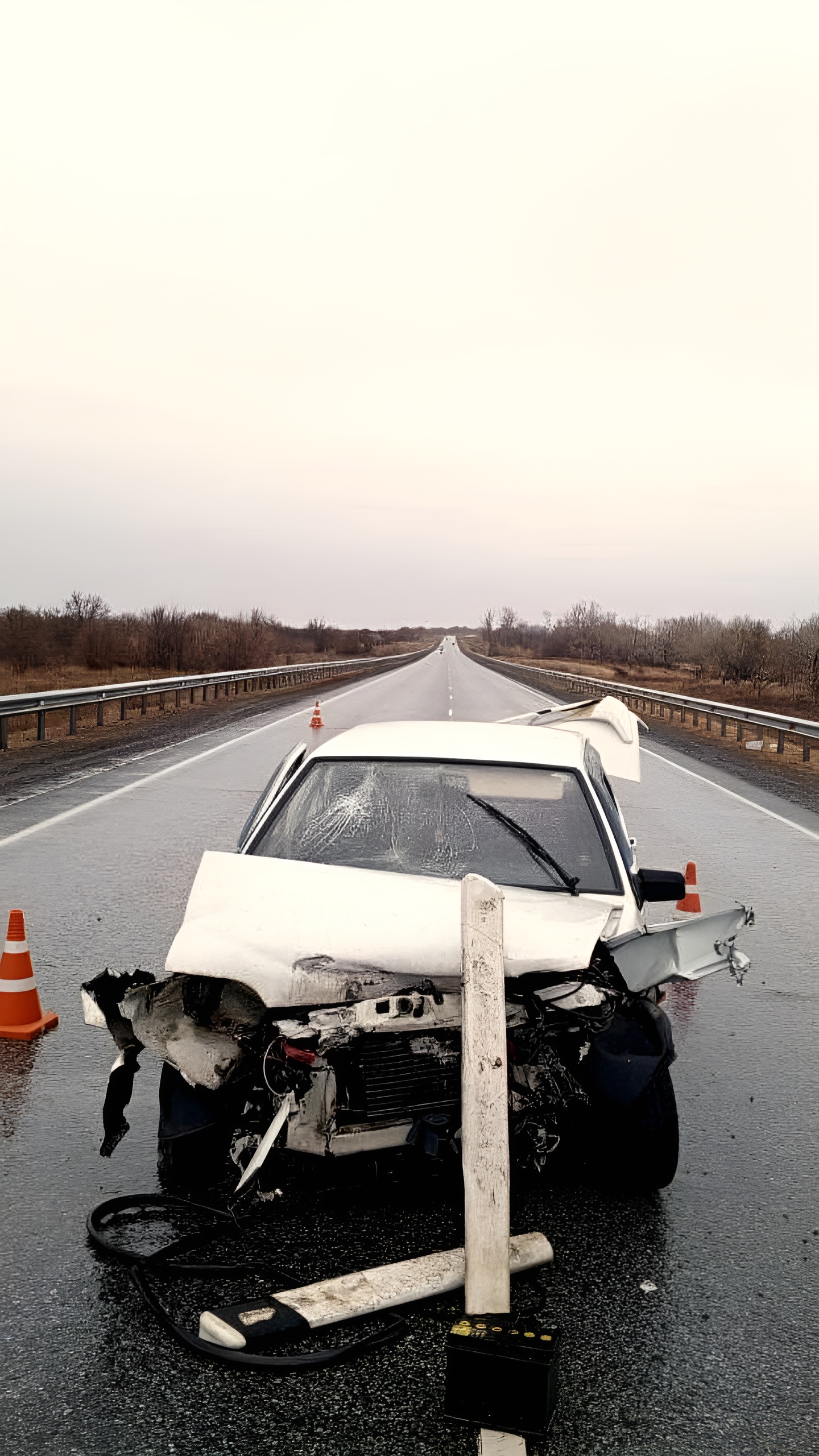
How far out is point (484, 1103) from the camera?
3.23 meters

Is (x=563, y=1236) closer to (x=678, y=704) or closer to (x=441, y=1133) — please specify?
(x=441, y=1133)

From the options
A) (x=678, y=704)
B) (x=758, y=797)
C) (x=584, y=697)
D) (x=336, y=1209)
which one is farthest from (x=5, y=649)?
(x=336, y=1209)

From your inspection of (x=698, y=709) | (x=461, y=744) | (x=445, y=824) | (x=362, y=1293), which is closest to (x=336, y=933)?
(x=362, y=1293)

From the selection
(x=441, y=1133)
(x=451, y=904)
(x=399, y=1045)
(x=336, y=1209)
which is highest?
(x=451, y=904)

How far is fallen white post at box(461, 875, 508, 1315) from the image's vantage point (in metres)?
3.15

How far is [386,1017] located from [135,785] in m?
12.0

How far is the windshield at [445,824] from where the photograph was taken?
15.3 feet

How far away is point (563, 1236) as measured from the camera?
12.2ft

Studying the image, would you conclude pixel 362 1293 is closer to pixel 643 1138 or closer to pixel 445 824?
pixel 643 1138

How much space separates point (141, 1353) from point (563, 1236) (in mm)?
1365

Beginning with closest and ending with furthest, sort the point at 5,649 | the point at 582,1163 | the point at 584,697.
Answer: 1. the point at 582,1163
2. the point at 584,697
3. the point at 5,649

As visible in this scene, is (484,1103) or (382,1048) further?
(382,1048)

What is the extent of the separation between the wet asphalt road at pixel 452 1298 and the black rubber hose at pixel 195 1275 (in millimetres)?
38

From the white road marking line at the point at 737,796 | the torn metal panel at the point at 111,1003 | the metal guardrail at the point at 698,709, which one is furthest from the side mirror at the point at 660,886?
the metal guardrail at the point at 698,709
